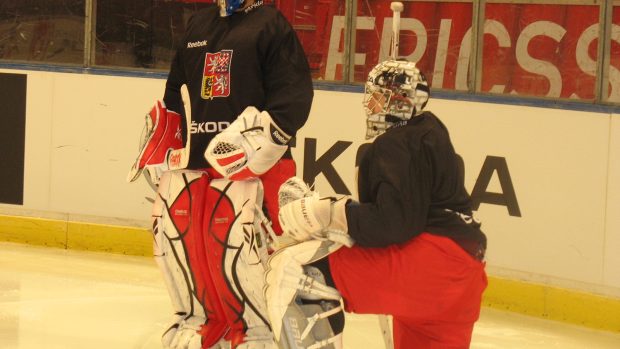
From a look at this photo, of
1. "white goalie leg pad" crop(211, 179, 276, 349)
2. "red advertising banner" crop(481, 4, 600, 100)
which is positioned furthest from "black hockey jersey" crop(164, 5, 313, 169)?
"red advertising banner" crop(481, 4, 600, 100)

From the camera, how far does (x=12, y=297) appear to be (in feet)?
16.8

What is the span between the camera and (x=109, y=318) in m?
4.82

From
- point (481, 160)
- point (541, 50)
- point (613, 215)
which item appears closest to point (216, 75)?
point (481, 160)

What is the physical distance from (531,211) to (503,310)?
44 cm

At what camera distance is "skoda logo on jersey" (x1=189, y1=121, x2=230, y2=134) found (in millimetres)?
3822

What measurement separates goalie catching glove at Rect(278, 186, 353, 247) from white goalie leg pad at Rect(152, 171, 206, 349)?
0.78 metres

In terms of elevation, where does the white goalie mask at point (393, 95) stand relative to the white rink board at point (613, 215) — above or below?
above

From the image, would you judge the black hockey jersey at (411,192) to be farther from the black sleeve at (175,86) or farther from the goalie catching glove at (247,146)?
the black sleeve at (175,86)

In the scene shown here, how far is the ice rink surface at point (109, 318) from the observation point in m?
4.49

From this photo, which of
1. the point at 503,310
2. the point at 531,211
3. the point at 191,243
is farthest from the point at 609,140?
the point at 191,243

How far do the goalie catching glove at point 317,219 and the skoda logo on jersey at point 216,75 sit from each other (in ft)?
2.52

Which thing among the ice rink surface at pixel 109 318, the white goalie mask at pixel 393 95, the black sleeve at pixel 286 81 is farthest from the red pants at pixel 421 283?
the ice rink surface at pixel 109 318

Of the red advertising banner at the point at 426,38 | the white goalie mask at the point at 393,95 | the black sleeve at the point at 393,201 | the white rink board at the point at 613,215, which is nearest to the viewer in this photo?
the black sleeve at the point at 393,201

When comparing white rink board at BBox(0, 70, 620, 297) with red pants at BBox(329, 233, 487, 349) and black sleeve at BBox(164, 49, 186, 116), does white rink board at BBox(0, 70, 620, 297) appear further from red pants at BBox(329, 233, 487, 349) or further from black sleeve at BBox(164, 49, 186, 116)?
red pants at BBox(329, 233, 487, 349)
